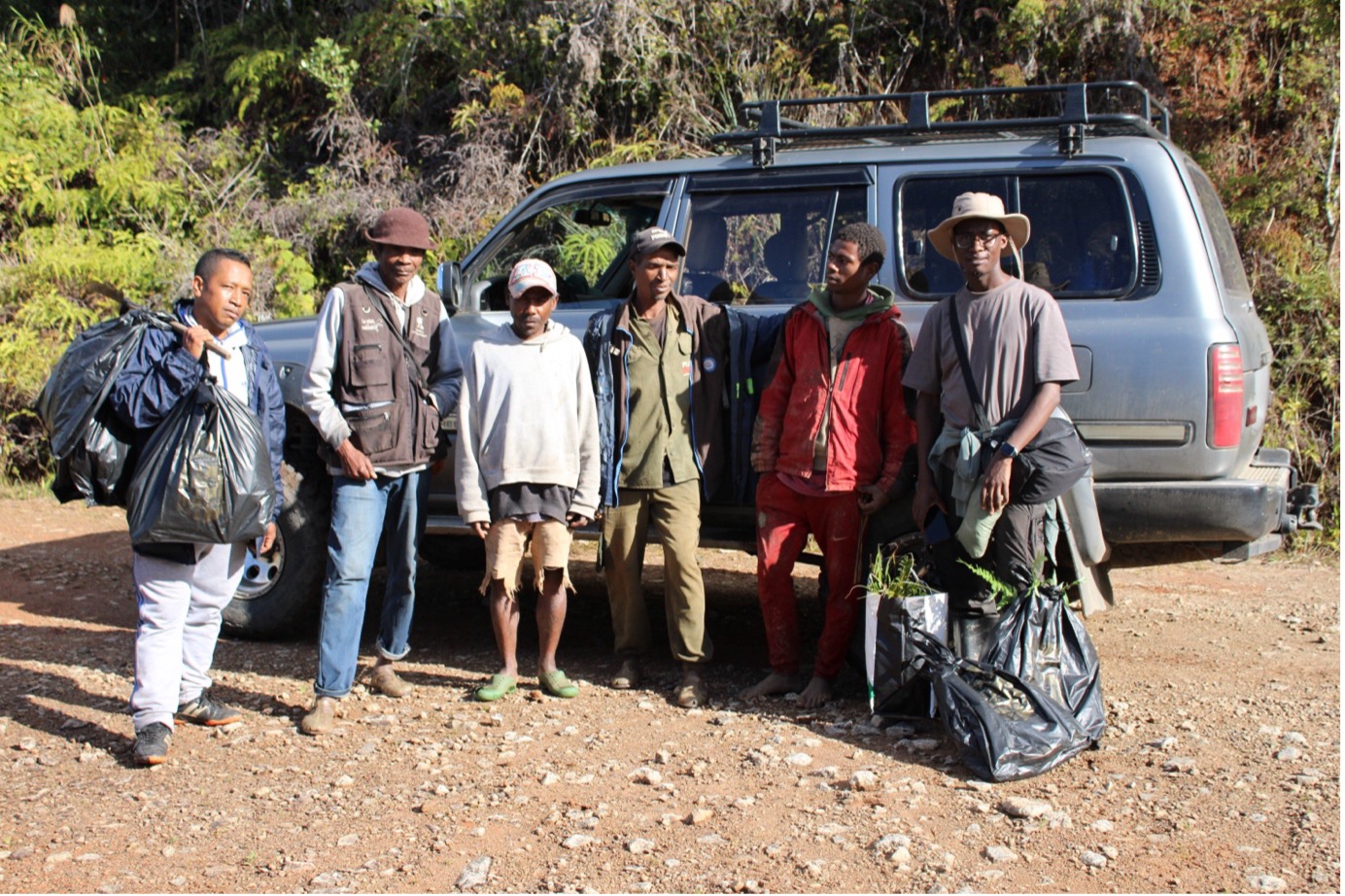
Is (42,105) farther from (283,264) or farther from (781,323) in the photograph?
(781,323)

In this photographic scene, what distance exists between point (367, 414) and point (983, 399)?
7.05 ft

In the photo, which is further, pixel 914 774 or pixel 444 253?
pixel 444 253

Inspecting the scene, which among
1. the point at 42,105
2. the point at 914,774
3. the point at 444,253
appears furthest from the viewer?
the point at 42,105

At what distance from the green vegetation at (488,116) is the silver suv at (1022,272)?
3519 mm

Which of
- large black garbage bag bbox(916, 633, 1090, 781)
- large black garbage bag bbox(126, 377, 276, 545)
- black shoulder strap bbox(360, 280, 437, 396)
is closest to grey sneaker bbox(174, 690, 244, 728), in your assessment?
large black garbage bag bbox(126, 377, 276, 545)

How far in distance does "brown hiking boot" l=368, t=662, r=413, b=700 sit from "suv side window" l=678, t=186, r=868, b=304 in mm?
1940

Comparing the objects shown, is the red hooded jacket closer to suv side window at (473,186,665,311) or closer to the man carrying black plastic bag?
suv side window at (473,186,665,311)

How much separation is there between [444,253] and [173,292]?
7.55ft

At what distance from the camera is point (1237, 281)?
5.09 metres

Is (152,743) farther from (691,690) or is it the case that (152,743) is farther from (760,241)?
(760,241)

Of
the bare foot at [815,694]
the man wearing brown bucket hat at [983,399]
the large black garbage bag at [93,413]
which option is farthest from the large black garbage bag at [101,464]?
the man wearing brown bucket hat at [983,399]

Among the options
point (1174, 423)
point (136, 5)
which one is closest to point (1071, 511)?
point (1174, 423)

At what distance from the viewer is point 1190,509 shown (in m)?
4.54

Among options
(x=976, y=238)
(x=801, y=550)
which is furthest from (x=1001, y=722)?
(x=976, y=238)
